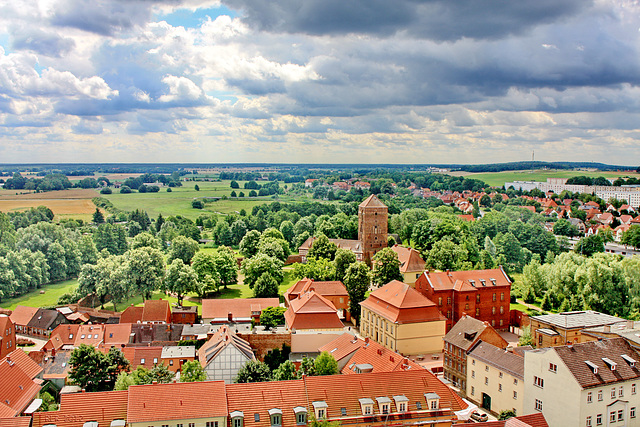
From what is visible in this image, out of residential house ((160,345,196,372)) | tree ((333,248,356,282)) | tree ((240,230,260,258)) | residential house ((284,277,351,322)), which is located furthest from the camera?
tree ((240,230,260,258))

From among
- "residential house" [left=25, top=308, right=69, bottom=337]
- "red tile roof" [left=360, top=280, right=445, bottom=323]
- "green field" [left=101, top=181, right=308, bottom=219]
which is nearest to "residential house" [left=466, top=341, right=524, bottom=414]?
"red tile roof" [left=360, top=280, right=445, bottom=323]

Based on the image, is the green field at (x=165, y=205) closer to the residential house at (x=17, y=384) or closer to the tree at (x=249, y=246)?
the tree at (x=249, y=246)

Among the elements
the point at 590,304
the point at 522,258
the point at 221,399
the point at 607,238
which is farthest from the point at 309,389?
the point at 607,238

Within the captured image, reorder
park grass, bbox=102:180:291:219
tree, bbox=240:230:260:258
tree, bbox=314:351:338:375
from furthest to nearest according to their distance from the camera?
park grass, bbox=102:180:291:219 < tree, bbox=240:230:260:258 < tree, bbox=314:351:338:375

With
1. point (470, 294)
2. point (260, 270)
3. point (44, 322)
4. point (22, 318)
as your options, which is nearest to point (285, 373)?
point (470, 294)

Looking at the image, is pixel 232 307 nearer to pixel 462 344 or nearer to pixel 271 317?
pixel 271 317

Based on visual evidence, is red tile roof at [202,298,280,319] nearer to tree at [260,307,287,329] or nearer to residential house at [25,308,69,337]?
tree at [260,307,287,329]

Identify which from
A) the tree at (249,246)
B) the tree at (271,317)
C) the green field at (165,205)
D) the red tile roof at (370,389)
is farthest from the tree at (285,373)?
the green field at (165,205)
